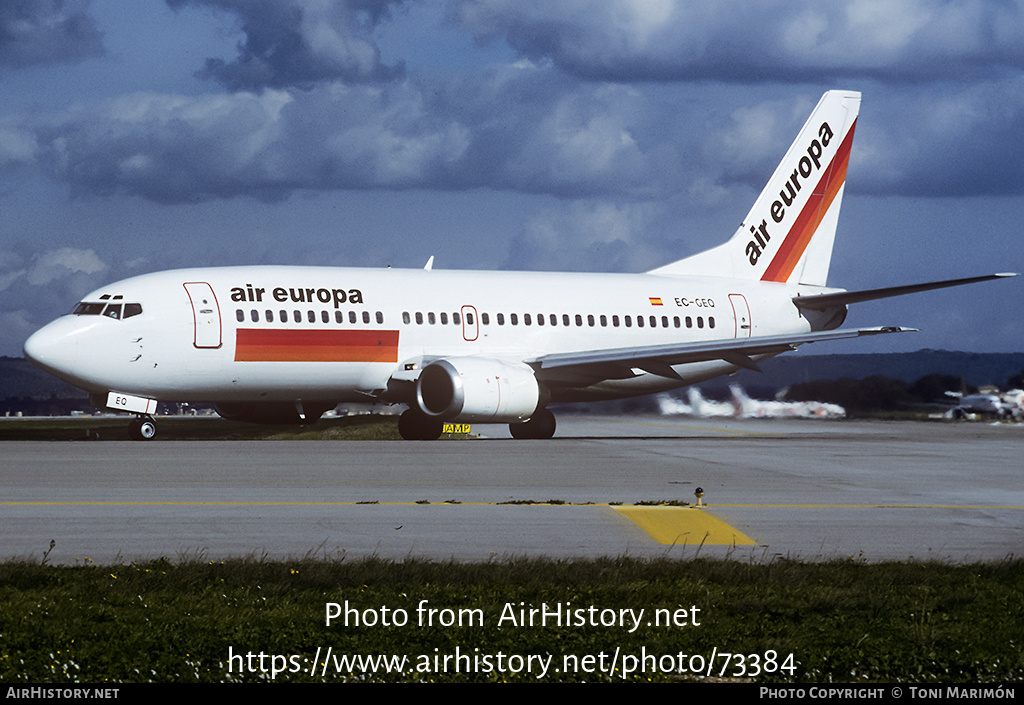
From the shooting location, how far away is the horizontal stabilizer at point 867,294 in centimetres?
3234

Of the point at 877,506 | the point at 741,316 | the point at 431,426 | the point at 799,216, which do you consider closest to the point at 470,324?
the point at 431,426

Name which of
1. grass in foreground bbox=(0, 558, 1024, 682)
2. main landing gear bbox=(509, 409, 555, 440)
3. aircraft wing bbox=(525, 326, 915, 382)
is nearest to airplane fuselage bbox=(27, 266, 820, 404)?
main landing gear bbox=(509, 409, 555, 440)

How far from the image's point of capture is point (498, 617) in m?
8.52

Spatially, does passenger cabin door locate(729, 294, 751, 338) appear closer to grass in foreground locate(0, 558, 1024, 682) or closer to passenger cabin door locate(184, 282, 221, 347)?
passenger cabin door locate(184, 282, 221, 347)

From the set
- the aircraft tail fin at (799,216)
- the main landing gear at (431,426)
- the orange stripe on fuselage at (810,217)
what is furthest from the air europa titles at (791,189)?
the main landing gear at (431,426)

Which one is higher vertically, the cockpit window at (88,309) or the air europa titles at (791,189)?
the air europa titles at (791,189)

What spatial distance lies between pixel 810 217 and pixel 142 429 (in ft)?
73.3

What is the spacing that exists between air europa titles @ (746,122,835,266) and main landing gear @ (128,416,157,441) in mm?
19514

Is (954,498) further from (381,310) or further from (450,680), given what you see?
(381,310)

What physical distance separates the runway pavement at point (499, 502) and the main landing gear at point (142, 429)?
7.28ft

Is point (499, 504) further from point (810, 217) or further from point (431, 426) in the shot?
point (810, 217)

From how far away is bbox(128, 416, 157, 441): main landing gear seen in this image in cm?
2870

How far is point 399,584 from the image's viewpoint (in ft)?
31.2

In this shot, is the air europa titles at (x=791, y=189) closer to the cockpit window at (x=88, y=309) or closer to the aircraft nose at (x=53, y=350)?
the cockpit window at (x=88, y=309)
